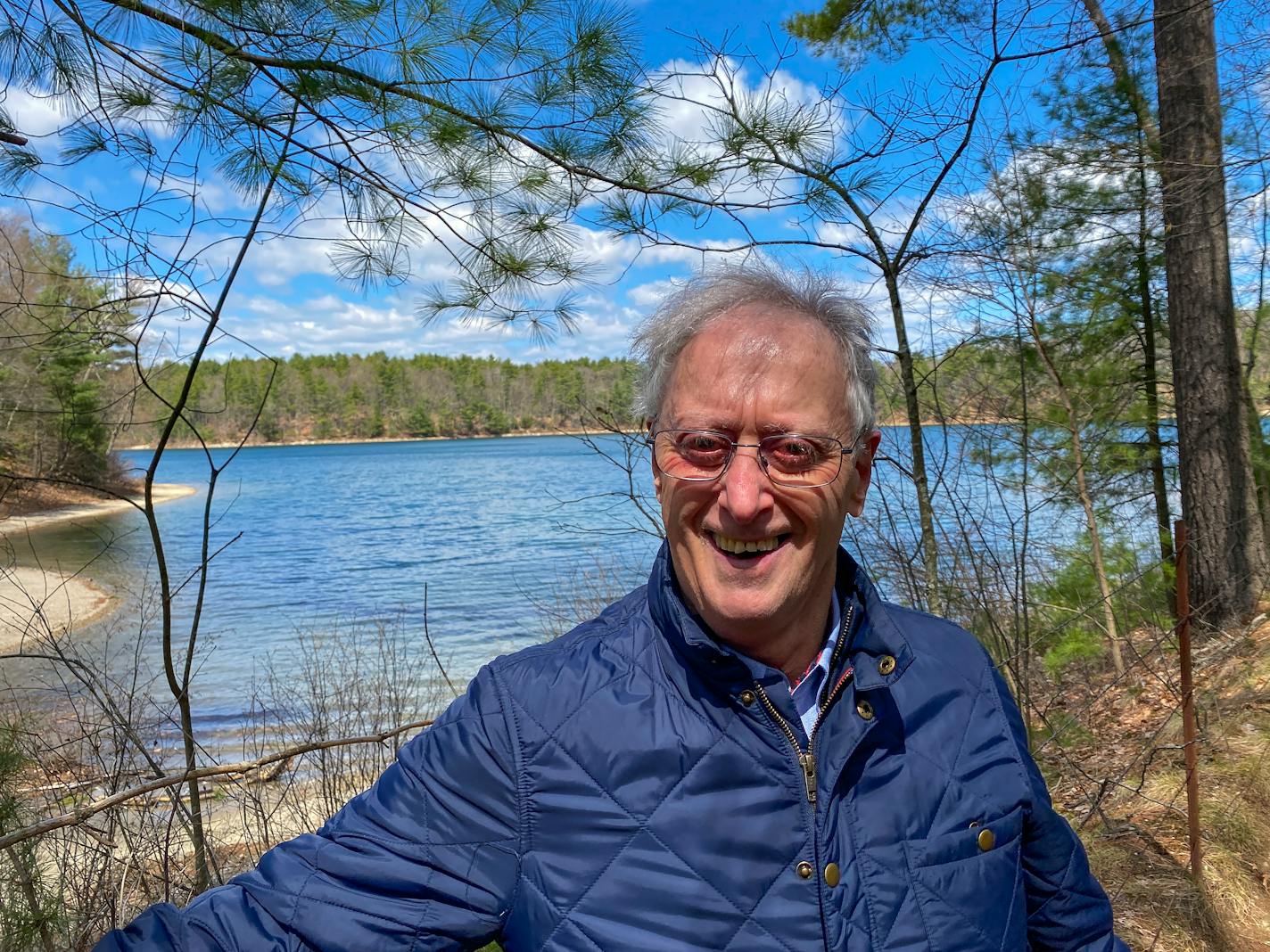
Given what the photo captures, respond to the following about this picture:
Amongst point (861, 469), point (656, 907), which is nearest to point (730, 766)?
point (656, 907)

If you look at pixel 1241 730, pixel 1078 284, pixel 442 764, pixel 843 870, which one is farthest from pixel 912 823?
pixel 1078 284

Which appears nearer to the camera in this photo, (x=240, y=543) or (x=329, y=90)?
(x=329, y=90)

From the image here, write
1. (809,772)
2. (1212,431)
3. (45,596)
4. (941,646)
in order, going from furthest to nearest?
1. (1212,431)
2. (45,596)
3. (941,646)
4. (809,772)

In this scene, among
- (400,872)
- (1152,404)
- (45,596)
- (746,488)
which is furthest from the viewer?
(1152,404)

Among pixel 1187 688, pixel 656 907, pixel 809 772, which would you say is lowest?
pixel 1187 688

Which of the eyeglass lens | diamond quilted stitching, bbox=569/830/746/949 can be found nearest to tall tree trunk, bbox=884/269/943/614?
the eyeglass lens

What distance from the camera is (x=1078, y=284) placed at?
5.78 meters

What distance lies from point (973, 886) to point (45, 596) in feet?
12.7

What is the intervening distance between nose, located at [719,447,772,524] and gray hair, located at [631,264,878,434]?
0.61 ft

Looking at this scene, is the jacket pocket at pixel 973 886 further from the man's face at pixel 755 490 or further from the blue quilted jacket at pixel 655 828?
the man's face at pixel 755 490

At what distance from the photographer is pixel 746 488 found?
1.36 meters

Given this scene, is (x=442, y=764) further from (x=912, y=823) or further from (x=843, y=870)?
(x=912, y=823)

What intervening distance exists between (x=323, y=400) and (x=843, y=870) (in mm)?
37931

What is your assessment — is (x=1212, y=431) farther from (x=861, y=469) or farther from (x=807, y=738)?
(x=807, y=738)
